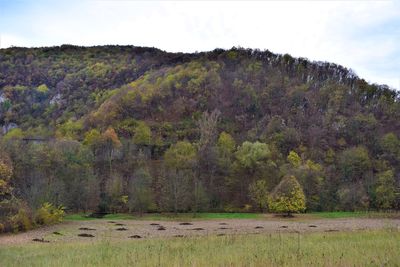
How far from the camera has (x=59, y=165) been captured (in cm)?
7694

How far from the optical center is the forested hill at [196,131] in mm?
75750

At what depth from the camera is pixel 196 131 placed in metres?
122

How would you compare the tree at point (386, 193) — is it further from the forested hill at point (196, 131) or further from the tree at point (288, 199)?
the tree at point (288, 199)

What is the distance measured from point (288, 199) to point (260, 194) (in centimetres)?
874

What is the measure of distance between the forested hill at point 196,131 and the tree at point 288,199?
7.38 metres

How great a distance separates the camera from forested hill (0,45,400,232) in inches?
2982

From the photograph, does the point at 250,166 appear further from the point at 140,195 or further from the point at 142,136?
the point at 142,136

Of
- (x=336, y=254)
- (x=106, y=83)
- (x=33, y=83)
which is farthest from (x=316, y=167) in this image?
(x=33, y=83)

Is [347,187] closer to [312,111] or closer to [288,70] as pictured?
[312,111]

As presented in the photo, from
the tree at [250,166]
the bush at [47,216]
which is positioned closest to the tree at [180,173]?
the tree at [250,166]

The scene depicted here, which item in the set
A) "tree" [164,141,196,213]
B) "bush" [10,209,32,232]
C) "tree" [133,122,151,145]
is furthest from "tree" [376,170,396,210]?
"bush" [10,209,32,232]

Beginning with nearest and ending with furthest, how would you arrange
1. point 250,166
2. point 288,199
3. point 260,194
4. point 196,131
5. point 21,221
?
point 21,221, point 288,199, point 260,194, point 250,166, point 196,131

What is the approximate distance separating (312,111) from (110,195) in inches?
3114

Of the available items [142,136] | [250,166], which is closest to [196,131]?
[142,136]
